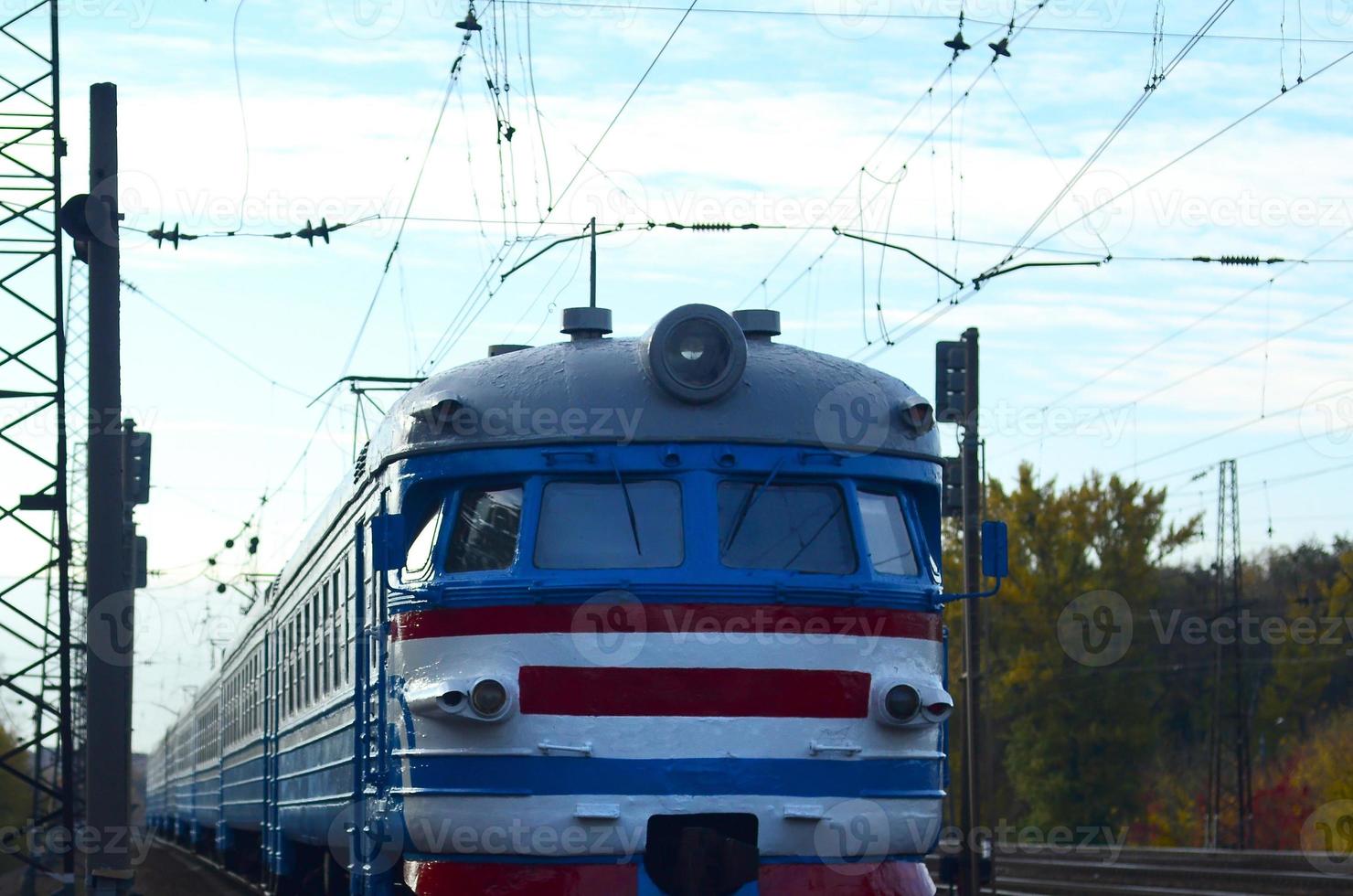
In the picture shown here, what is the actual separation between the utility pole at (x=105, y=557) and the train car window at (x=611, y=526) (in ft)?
13.2

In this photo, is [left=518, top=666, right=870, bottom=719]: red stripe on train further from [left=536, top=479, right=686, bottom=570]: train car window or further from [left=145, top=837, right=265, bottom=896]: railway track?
[left=145, top=837, right=265, bottom=896]: railway track

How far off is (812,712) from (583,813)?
1103mm

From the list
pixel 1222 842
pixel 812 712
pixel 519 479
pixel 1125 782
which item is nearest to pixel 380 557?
pixel 519 479

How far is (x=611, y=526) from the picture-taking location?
27.5ft

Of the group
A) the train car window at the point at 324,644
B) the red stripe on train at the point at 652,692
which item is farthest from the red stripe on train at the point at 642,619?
the train car window at the point at 324,644

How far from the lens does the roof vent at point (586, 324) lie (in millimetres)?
9492

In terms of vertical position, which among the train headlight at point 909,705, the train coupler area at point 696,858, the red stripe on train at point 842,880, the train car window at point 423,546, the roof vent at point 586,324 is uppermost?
the roof vent at point 586,324

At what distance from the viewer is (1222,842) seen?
43625mm

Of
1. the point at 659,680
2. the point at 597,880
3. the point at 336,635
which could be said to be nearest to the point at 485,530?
the point at 659,680

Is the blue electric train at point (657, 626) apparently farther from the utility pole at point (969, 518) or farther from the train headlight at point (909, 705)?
the utility pole at point (969, 518)

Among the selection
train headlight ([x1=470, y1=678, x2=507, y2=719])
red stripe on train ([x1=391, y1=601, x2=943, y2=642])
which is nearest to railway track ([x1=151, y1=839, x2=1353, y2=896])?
red stripe on train ([x1=391, y1=601, x2=943, y2=642])

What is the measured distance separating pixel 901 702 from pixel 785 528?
927mm

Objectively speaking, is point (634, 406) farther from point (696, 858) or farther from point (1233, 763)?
point (1233, 763)

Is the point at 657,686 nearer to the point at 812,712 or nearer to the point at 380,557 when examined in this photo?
the point at 812,712
